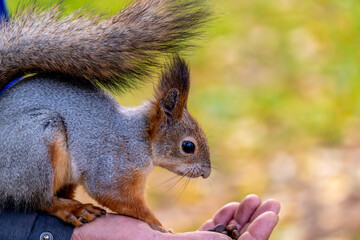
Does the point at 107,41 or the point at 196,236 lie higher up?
the point at 107,41

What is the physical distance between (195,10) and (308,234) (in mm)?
1329

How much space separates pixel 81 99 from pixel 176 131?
265 millimetres

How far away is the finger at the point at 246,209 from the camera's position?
1.73 metres

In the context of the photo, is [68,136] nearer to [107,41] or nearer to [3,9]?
[107,41]

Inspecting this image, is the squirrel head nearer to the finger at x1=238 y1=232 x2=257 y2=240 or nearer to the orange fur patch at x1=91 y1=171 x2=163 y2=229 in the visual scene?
the orange fur patch at x1=91 y1=171 x2=163 y2=229

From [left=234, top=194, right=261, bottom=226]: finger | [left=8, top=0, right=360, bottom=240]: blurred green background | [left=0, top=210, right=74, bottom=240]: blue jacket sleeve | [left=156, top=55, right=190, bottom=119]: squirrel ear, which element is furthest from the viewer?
[left=8, top=0, right=360, bottom=240]: blurred green background

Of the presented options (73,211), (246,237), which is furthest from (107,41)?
(246,237)

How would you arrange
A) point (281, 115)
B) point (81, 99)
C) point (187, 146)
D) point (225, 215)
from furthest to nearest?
point (281, 115)
point (225, 215)
point (187, 146)
point (81, 99)

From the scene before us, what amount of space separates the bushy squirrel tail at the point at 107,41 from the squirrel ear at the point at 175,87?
6 cm

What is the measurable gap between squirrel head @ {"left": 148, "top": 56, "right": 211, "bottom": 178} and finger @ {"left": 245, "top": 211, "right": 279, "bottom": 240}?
0.71 ft

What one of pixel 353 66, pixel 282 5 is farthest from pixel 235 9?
pixel 353 66

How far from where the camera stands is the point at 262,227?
1.55m

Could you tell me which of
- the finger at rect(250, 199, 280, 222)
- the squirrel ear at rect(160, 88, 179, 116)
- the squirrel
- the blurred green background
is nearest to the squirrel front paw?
the squirrel

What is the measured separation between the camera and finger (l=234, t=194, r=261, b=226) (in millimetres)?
1729
